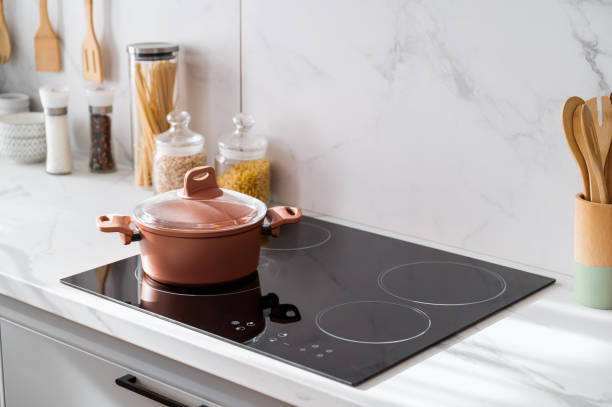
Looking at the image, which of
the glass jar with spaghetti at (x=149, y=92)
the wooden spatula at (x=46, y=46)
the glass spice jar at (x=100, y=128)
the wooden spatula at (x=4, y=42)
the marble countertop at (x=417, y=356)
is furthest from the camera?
the wooden spatula at (x=4, y=42)

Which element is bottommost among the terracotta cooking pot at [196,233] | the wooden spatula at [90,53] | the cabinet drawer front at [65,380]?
the cabinet drawer front at [65,380]

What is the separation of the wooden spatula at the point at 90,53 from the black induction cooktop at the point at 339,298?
2.53 feet

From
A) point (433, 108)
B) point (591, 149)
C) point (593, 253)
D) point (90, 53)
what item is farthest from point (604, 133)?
point (90, 53)

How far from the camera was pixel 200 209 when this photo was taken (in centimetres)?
128

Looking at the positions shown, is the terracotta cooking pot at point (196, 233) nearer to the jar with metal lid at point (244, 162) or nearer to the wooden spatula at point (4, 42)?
the jar with metal lid at point (244, 162)

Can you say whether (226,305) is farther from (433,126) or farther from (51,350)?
(433,126)

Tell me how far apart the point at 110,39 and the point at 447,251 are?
1.04m

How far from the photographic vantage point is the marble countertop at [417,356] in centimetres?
96

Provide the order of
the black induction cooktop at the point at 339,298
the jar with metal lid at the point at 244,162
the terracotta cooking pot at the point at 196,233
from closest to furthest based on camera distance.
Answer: the black induction cooktop at the point at 339,298 < the terracotta cooking pot at the point at 196,233 < the jar with metal lid at the point at 244,162

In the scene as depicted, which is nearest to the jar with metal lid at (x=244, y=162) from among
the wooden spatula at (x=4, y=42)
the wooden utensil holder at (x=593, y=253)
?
the wooden utensil holder at (x=593, y=253)

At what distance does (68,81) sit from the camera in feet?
6.99

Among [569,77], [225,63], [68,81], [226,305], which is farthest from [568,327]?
[68,81]

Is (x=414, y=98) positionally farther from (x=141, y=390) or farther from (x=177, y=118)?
(x=141, y=390)

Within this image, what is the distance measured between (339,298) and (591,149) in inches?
17.3
